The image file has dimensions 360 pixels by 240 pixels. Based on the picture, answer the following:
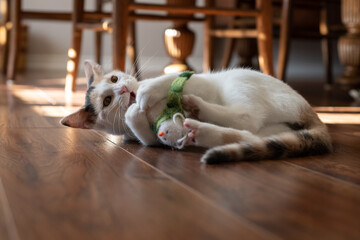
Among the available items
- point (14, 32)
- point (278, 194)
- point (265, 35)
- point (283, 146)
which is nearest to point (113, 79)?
point (283, 146)

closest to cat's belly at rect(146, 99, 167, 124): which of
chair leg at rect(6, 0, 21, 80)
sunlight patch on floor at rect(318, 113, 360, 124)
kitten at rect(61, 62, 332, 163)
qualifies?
kitten at rect(61, 62, 332, 163)

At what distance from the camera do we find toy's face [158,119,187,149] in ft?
3.66

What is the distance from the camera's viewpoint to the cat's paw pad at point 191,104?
1136 millimetres

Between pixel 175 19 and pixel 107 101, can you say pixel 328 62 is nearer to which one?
pixel 175 19

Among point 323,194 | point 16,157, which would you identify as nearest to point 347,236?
point 323,194

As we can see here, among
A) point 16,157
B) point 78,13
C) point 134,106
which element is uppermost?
point 78,13

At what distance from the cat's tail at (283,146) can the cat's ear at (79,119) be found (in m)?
0.39

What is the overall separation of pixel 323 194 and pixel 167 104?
49 centimetres

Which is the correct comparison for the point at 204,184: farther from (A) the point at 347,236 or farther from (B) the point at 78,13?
(B) the point at 78,13

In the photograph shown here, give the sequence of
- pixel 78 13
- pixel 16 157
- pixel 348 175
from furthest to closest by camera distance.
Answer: pixel 78 13 → pixel 16 157 → pixel 348 175

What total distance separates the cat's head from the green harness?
115mm

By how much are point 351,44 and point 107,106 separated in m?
1.77

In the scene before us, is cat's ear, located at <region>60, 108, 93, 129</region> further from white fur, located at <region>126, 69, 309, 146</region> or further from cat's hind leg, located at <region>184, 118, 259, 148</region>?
cat's hind leg, located at <region>184, 118, 259, 148</region>

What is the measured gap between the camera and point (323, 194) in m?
0.82
